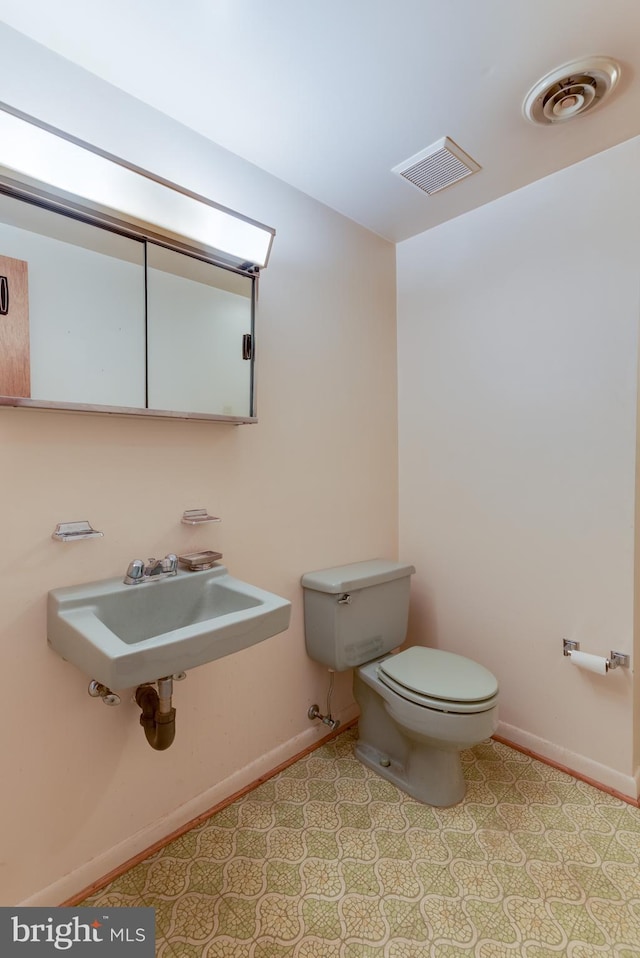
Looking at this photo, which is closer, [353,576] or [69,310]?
[69,310]

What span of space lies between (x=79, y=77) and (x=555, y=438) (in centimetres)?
188

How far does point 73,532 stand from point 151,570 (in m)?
0.23

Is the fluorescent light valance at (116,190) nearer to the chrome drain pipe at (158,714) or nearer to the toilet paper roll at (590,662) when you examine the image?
the chrome drain pipe at (158,714)

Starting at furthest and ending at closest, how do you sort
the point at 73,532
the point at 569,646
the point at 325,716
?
the point at 325,716 → the point at 569,646 → the point at 73,532

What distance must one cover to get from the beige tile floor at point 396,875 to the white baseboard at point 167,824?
45mm

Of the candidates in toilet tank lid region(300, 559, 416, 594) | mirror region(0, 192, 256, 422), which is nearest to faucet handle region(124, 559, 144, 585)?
mirror region(0, 192, 256, 422)

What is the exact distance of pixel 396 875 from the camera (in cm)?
129

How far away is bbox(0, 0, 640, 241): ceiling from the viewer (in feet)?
3.51

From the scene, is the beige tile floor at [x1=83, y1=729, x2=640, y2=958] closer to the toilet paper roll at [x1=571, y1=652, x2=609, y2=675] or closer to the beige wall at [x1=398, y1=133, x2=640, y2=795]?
the beige wall at [x1=398, y1=133, x2=640, y2=795]

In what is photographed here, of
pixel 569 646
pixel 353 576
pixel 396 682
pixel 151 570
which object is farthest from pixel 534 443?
pixel 151 570

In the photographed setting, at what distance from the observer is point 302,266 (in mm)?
1762

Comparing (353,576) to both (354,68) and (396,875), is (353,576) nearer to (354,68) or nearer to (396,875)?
(396,875)

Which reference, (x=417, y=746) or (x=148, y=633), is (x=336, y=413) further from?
(x=417, y=746)

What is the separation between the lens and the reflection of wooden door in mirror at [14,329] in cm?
107
